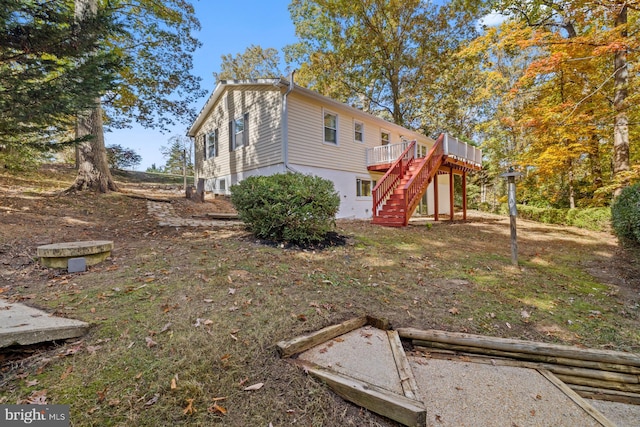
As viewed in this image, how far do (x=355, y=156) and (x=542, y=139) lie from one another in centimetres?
780

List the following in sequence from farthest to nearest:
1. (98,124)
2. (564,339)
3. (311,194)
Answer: (98,124)
(311,194)
(564,339)

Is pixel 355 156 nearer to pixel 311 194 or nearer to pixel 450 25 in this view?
pixel 311 194

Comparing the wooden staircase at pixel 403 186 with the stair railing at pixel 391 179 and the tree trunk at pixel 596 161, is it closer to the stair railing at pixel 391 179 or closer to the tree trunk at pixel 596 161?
the stair railing at pixel 391 179

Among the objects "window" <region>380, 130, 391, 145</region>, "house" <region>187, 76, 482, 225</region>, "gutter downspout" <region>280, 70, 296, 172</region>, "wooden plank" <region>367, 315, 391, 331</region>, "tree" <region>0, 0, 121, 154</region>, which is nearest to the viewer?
"wooden plank" <region>367, 315, 391, 331</region>

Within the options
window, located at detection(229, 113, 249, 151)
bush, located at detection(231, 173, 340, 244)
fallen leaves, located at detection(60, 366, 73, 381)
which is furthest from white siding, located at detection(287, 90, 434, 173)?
fallen leaves, located at detection(60, 366, 73, 381)

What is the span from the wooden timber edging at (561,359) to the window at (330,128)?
9.77 meters

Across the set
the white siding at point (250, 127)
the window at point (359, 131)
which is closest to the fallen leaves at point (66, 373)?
the white siding at point (250, 127)

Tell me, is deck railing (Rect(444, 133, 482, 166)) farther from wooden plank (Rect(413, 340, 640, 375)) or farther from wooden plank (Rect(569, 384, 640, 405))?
wooden plank (Rect(569, 384, 640, 405))

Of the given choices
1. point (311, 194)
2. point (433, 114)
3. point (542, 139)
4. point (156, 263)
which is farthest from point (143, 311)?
point (433, 114)

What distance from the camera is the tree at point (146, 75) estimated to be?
9414 mm

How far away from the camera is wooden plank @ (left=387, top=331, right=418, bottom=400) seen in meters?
2.06

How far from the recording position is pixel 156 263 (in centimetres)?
419

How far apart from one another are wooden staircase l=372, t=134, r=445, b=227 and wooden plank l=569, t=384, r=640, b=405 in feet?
22.0

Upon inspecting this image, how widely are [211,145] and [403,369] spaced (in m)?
15.4
